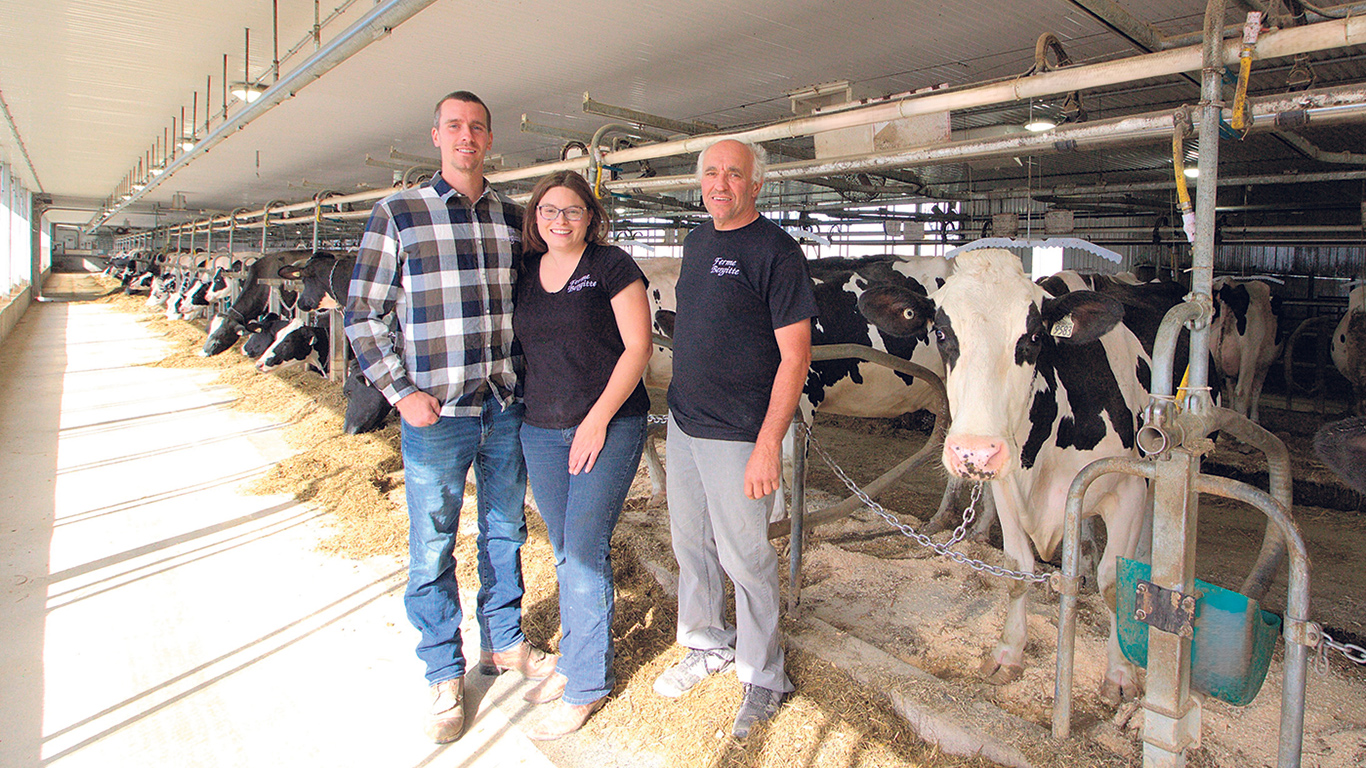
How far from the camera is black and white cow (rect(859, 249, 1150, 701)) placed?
2.68m

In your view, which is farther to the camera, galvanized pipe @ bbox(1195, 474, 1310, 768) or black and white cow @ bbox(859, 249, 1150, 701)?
black and white cow @ bbox(859, 249, 1150, 701)

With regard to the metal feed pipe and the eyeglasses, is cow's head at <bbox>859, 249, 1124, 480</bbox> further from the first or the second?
the eyeglasses

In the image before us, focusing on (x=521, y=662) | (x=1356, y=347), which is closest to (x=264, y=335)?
(x=521, y=662)

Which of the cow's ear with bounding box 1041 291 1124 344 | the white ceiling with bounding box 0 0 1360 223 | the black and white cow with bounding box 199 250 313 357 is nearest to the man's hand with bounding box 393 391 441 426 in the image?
the cow's ear with bounding box 1041 291 1124 344

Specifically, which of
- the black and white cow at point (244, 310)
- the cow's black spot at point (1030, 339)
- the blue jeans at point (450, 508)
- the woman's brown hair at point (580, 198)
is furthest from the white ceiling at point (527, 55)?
Result: the blue jeans at point (450, 508)

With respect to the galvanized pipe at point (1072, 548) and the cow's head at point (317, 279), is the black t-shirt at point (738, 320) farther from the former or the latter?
the cow's head at point (317, 279)

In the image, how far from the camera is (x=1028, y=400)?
9.72 ft

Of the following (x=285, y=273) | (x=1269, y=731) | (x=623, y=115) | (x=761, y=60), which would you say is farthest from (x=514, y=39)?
(x=285, y=273)

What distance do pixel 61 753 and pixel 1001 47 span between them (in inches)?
244

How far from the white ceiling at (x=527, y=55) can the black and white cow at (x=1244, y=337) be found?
5.26 m

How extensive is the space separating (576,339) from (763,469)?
0.80 meters

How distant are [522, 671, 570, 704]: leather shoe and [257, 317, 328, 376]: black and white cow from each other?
8863 mm

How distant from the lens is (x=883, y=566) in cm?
437

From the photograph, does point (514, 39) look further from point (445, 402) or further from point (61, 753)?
point (61, 753)
